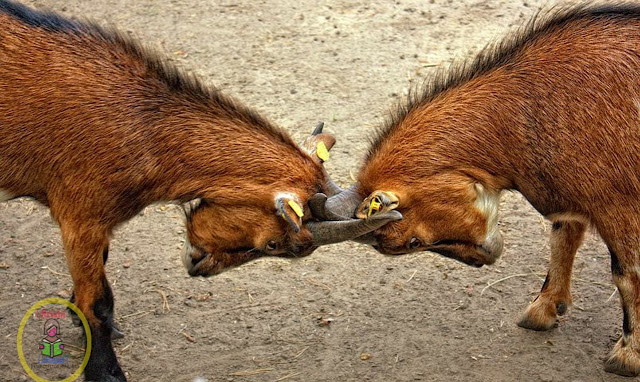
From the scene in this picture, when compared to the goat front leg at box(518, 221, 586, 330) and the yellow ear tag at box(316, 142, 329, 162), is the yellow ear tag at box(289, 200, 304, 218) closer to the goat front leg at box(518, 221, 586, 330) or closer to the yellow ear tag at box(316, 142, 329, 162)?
the yellow ear tag at box(316, 142, 329, 162)

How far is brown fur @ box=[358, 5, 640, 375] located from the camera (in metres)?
5.00

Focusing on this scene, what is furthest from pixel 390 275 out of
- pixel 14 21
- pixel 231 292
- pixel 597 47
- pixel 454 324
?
pixel 14 21

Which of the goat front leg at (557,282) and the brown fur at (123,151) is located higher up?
the brown fur at (123,151)

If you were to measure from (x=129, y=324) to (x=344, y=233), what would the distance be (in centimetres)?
185

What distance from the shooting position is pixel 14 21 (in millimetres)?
5410

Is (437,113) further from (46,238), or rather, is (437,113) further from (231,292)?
(46,238)

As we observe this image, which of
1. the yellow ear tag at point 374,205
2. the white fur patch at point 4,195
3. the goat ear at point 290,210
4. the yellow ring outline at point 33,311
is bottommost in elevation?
the yellow ring outline at point 33,311

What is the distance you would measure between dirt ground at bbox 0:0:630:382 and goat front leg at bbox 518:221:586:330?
0.29ft

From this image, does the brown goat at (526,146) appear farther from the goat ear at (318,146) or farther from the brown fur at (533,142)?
the goat ear at (318,146)

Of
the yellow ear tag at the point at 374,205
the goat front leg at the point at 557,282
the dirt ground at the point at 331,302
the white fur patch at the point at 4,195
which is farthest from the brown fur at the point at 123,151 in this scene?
the goat front leg at the point at 557,282

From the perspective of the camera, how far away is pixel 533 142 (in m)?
5.07

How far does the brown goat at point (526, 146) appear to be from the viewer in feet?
16.4

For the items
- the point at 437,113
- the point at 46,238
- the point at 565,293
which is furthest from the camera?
the point at 46,238

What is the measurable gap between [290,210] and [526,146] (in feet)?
4.36
